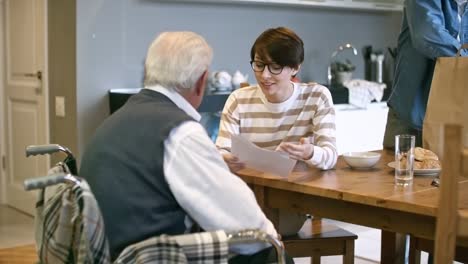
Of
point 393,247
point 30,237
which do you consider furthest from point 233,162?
point 30,237

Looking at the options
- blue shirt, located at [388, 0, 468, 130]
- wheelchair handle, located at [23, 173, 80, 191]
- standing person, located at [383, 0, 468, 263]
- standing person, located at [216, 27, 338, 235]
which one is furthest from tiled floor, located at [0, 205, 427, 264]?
wheelchair handle, located at [23, 173, 80, 191]

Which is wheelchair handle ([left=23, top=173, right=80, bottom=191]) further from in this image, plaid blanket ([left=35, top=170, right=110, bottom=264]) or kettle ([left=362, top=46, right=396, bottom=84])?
kettle ([left=362, top=46, right=396, bottom=84])

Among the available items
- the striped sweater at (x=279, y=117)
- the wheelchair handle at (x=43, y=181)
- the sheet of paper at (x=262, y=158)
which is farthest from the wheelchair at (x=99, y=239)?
the striped sweater at (x=279, y=117)

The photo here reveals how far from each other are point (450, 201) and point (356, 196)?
0.31m

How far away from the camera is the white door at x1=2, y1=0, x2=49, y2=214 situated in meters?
4.36

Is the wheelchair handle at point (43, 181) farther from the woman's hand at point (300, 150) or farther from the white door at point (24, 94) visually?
the white door at point (24, 94)

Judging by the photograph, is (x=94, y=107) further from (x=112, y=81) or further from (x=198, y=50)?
(x=198, y=50)

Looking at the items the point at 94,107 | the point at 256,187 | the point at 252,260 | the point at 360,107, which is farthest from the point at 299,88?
the point at 360,107

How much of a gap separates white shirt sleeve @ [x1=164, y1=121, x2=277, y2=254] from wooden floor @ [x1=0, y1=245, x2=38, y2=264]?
2.23m

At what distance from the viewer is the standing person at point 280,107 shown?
241cm

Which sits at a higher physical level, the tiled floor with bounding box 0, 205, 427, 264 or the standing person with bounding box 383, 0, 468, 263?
the standing person with bounding box 383, 0, 468, 263

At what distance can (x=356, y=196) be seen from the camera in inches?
72.3

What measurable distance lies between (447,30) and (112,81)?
2.05m

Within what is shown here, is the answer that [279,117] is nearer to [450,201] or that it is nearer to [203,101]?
[450,201]
